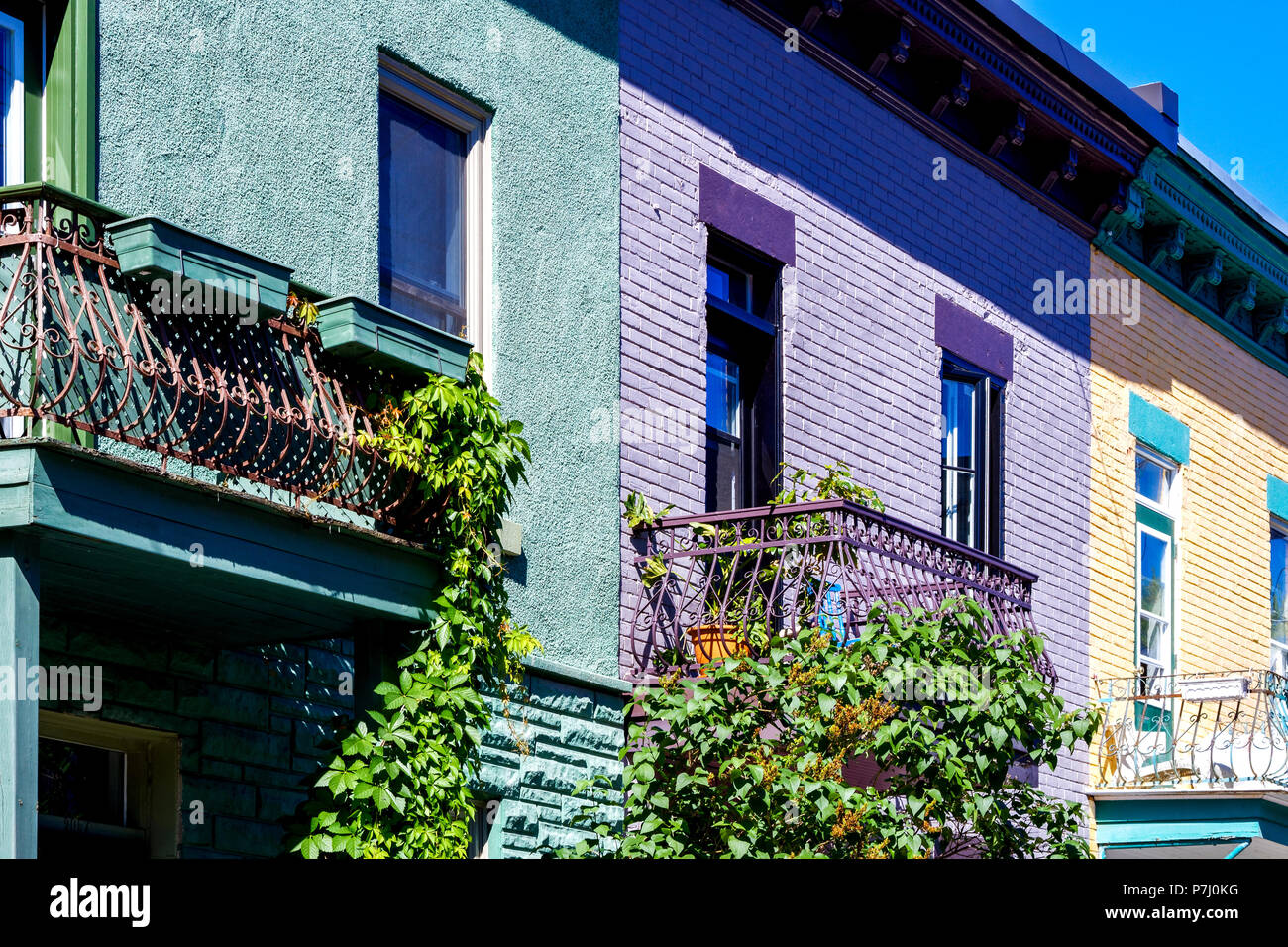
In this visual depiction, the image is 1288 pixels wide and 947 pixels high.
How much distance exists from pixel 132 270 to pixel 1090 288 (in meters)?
11.0

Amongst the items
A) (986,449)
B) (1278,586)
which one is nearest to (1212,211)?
(1278,586)

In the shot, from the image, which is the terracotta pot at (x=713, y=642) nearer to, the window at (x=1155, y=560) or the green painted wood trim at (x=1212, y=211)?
the window at (x=1155, y=560)

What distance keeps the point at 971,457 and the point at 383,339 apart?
7.42 m

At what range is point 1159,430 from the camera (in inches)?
677

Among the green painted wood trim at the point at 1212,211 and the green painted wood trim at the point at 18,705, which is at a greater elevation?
the green painted wood trim at the point at 1212,211

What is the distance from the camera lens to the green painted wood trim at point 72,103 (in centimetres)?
847

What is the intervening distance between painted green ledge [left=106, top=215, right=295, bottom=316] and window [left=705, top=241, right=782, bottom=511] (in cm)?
498

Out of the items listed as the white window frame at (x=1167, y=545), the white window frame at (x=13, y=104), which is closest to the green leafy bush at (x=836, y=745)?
the white window frame at (x=13, y=104)

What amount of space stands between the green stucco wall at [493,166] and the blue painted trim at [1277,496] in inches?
384

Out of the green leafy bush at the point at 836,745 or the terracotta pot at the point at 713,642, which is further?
the terracotta pot at the point at 713,642

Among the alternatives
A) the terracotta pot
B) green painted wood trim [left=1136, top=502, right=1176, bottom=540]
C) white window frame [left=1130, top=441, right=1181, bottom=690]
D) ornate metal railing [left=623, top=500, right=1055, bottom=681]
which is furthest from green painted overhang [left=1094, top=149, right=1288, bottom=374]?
the terracotta pot
